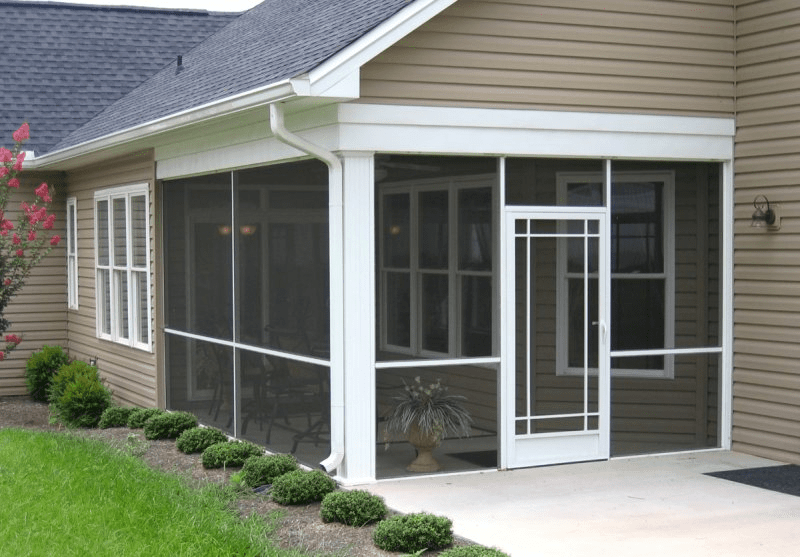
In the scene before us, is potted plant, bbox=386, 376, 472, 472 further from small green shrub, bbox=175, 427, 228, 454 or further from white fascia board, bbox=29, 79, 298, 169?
white fascia board, bbox=29, 79, 298, 169

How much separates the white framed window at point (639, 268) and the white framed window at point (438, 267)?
2.83 ft

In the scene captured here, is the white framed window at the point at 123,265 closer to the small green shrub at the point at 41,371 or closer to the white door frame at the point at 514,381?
the small green shrub at the point at 41,371

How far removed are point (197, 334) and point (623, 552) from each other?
6.17 metres

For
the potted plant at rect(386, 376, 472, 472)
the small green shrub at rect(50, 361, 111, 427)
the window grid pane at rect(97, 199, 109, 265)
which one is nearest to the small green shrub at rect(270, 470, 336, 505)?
the potted plant at rect(386, 376, 472, 472)

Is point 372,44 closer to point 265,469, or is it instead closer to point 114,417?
point 265,469

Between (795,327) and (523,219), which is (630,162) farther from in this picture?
(795,327)

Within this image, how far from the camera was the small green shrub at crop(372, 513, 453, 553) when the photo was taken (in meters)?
6.85

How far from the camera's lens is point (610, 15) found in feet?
31.3

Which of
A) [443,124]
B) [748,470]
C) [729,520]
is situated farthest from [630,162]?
[729,520]

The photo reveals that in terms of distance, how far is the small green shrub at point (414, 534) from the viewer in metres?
6.85

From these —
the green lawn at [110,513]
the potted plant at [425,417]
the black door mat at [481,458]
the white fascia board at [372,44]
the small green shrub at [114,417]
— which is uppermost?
the white fascia board at [372,44]

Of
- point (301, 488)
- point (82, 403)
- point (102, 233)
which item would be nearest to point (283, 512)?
point (301, 488)

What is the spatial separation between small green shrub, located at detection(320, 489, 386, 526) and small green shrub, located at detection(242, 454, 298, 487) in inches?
46.4

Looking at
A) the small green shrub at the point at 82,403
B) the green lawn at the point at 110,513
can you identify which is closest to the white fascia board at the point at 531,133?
the green lawn at the point at 110,513
